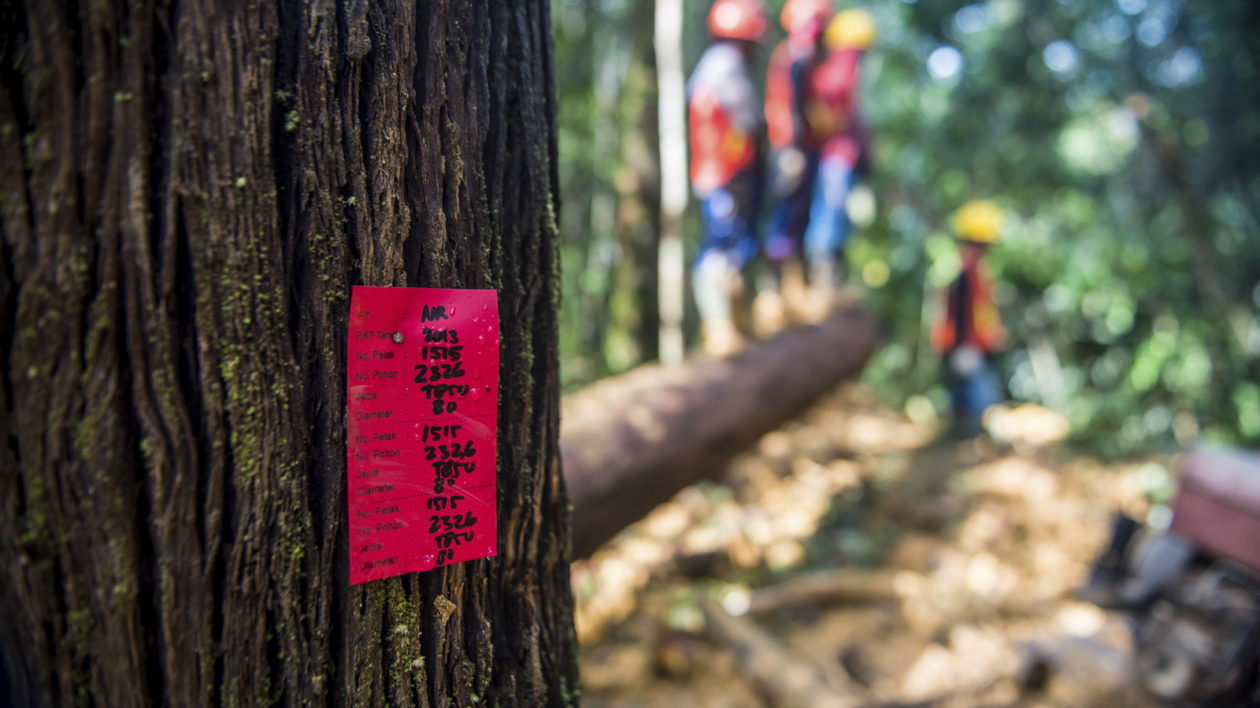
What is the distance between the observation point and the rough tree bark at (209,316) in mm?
881

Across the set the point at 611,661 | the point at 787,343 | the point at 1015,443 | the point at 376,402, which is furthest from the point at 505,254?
the point at 1015,443

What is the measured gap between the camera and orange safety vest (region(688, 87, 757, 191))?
14.1 ft

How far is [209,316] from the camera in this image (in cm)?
93

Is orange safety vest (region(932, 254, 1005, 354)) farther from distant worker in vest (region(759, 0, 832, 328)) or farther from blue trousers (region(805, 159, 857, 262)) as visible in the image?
distant worker in vest (region(759, 0, 832, 328))

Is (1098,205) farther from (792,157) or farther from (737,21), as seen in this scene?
(737,21)

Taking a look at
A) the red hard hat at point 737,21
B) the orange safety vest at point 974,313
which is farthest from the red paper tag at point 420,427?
the orange safety vest at point 974,313

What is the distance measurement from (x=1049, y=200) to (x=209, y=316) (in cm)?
969

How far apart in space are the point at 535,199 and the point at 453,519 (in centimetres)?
54

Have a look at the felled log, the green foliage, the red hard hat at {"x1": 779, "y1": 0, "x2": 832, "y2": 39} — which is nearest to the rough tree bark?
the felled log

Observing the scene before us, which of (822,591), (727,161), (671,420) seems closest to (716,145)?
(727,161)

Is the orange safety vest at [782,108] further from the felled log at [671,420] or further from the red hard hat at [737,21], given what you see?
the felled log at [671,420]

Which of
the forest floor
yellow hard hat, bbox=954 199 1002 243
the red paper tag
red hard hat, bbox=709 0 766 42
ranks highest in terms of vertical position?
red hard hat, bbox=709 0 766 42

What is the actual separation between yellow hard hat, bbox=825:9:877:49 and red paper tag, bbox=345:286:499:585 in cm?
492

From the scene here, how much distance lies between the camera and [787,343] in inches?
185
